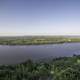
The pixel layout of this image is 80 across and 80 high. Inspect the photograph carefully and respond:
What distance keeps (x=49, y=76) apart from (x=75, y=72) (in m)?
1.10

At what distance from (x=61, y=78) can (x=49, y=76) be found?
38 centimetres

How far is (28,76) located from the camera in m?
5.77

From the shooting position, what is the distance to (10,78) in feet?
18.5

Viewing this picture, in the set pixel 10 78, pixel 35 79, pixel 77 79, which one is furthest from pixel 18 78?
pixel 77 79

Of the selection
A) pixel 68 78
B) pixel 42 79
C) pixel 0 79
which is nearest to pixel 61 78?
pixel 68 78

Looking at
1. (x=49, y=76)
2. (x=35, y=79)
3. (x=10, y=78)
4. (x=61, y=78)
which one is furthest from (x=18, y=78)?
(x=61, y=78)

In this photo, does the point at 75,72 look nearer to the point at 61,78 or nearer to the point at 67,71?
the point at 67,71

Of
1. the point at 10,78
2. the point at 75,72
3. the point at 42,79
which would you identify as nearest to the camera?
the point at 42,79

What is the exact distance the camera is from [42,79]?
209 inches

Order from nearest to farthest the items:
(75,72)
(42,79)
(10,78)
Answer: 1. (42,79)
2. (10,78)
3. (75,72)

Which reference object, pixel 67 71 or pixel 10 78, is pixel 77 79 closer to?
pixel 67 71

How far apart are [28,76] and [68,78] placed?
128 cm

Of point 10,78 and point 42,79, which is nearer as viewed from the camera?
point 42,79

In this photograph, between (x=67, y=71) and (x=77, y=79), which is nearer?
(x=77, y=79)
